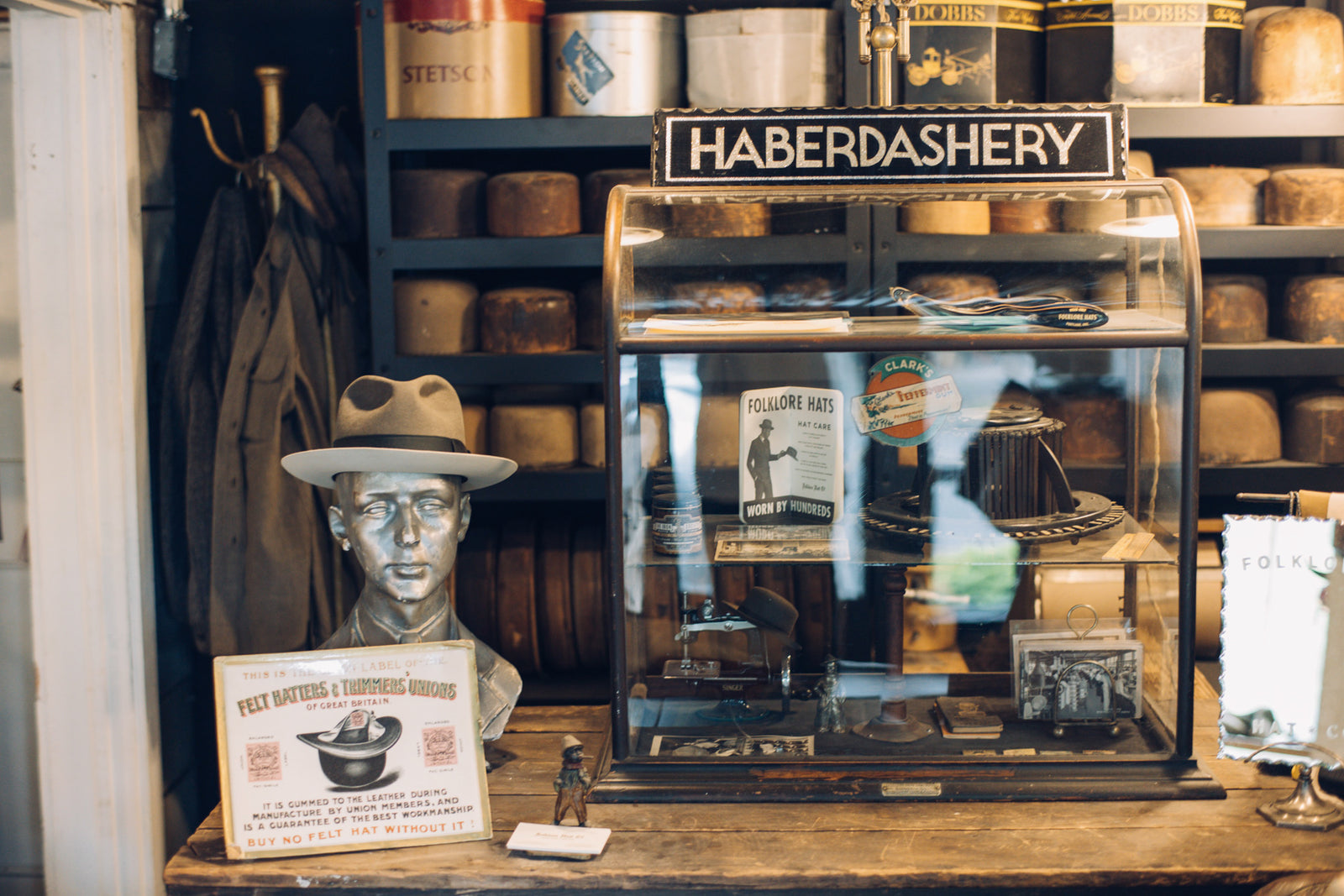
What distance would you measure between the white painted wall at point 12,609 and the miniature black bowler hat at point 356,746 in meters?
1.39

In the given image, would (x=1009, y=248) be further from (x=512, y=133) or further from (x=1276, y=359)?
(x=512, y=133)

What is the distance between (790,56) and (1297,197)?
1.20 m

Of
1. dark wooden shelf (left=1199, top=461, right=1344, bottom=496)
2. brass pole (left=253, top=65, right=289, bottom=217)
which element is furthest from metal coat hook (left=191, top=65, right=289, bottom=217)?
dark wooden shelf (left=1199, top=461, right=1344, bottom=496)

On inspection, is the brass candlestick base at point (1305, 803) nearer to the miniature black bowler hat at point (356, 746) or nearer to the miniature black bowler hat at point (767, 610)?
Result: the miniature black bowler hat at point (767, 610)

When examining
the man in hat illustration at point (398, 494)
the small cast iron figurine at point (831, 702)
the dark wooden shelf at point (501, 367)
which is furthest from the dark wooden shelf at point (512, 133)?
the small cast iron figurine at point (831, 702)

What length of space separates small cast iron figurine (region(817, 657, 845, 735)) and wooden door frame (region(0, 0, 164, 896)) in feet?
5.08

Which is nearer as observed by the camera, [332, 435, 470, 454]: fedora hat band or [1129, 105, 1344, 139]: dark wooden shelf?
[332, 435, 470, 454]: fedora hat band

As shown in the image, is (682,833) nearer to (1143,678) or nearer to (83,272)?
(1143,678)

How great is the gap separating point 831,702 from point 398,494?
0.83m

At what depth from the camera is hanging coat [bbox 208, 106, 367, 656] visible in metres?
2.75

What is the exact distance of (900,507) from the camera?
82.1 inches

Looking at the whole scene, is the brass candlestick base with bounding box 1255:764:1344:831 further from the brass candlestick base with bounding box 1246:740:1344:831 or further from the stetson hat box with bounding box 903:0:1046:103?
the stetson hat box with bounding box 903:0:1046:103

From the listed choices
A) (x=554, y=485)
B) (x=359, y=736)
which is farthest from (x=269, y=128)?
(x=359, y=736)

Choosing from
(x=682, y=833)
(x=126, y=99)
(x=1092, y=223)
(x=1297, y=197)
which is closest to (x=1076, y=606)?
(x=1092, y=223)
